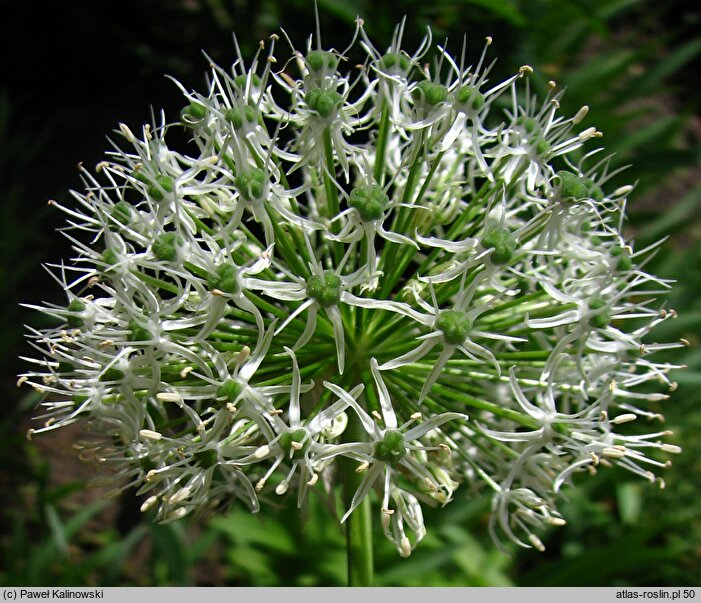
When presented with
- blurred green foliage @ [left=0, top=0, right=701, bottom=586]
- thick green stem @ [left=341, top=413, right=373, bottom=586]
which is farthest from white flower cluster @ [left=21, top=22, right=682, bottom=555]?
blurred green foliage @ [left=0, top=0, right=701, bottom=586]

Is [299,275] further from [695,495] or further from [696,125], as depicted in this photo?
[696,125]

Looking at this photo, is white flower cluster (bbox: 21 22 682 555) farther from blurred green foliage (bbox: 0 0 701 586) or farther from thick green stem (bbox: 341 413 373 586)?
blurred green foliage (bbox: 0 0 701 586)

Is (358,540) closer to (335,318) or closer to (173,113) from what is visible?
(335,318)

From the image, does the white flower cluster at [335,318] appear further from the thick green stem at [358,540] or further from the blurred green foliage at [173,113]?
the blurred green foliage at [173,113]

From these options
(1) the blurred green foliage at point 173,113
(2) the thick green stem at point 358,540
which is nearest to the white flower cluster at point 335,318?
(2) the thick green stem at point 358,540

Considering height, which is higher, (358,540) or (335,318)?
(335,318)

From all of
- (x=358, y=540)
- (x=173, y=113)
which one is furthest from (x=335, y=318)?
(x=173, y=113)
